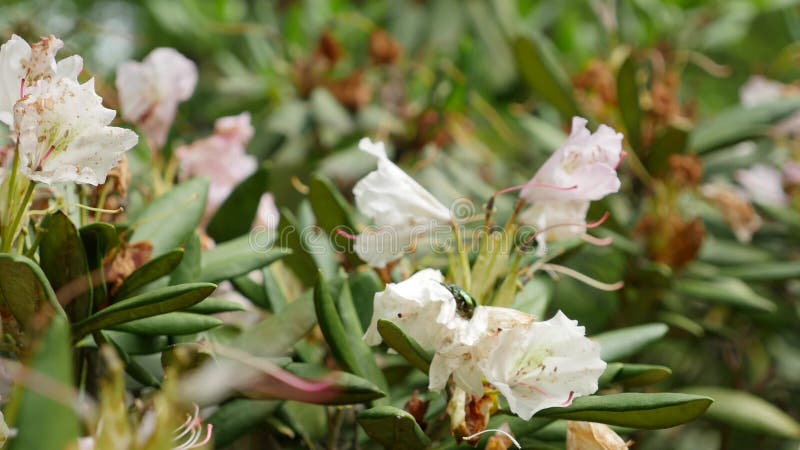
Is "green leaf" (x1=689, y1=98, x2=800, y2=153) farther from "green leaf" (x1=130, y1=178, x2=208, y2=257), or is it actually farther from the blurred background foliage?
"green leaf" (x1=130, y1=178, x2=208, y2=257)

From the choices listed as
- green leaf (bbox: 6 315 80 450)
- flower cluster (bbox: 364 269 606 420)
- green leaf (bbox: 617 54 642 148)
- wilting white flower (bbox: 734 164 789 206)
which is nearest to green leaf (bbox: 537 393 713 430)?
flower cluster (bbox: 364 269 606 420)

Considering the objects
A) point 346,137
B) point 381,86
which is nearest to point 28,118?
point 346,137

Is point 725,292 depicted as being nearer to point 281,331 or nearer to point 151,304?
point 281,331

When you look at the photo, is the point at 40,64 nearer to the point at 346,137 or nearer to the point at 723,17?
the point at 346,137

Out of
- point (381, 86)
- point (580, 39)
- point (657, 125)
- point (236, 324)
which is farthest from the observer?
point (580, 39)

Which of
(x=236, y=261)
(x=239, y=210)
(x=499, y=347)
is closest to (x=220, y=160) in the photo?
(x=239, y=210)
